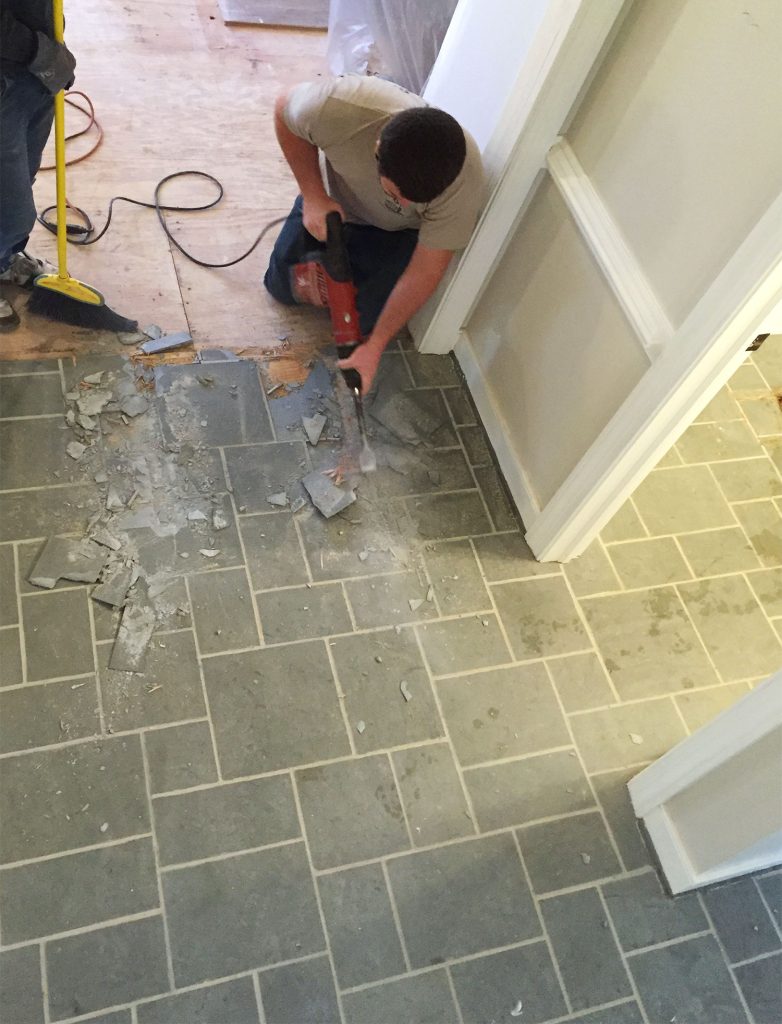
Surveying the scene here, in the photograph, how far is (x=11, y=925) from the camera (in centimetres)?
148

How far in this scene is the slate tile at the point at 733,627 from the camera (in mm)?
2160

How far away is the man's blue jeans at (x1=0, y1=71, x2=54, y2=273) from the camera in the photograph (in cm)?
175

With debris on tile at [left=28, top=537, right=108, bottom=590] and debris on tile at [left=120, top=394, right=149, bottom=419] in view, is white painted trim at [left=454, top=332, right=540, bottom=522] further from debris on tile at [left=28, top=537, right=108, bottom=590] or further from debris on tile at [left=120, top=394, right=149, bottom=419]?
debris on tile at [left=28, top=537, right=108, bottom=590]

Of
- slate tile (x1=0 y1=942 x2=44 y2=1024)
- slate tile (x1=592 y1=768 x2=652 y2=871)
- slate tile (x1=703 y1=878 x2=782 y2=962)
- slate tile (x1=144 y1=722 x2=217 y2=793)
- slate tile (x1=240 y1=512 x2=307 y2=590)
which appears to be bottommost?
slate tile (x1=0 y1=942 x2=44 y2=1024)

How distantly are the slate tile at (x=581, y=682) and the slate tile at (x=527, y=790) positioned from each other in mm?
157

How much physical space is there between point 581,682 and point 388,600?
57 cm

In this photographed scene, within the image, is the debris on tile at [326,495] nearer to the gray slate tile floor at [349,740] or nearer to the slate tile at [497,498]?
the gray slate tile floor at [349,740]

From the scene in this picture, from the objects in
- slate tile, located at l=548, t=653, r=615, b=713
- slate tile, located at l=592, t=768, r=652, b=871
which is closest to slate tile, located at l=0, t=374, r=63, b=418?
slate tile, located at l=548, t=653, r=615, b=713

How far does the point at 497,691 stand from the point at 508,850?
0.38 meters

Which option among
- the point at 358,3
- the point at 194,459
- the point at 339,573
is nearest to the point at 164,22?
the point at 358,3

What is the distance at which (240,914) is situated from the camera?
1575 mm

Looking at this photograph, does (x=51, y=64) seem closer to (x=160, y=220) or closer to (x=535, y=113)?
(x=160, y=220)

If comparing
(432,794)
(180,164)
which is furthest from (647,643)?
(180,164)

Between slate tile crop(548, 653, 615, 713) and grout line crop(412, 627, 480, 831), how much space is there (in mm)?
336
